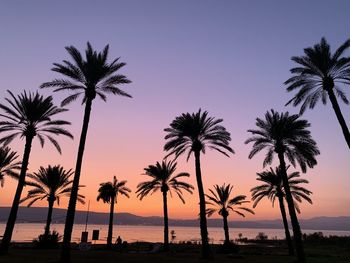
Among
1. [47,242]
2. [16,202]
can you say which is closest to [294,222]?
[16,202]

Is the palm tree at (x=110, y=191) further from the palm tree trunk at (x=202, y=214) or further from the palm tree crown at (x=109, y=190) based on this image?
the palm tree trunk at (x=202, y=214)

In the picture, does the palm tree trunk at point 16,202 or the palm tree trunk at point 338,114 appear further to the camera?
the palm tree trunk at point 16,202

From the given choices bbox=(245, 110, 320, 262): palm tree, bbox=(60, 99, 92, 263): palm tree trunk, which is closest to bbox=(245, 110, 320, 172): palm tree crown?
bbox=(245, 110, 320, 262): palm tree

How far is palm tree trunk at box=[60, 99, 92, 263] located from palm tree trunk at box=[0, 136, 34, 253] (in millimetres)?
6627

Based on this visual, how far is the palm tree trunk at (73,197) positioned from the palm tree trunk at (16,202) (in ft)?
21.7

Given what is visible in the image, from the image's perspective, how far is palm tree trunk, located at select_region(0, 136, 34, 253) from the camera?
2919 cm

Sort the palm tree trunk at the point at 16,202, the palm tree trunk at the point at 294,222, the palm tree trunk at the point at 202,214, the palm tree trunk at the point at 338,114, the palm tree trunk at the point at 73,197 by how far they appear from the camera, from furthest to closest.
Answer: the palm tree trunk at the point at 202,214 → the palm tree trunk at the point at 294,222 → the palm tree trunk at the point at 16,202 → the palm tree trunk at the point at 338,114 → the palm tree trunk at the point at 73,197

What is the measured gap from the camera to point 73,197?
2561 cm

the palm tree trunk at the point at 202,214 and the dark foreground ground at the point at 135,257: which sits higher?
the palm tree trunk at the point at 202,214

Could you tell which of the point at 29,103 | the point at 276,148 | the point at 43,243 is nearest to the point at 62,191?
the point at 43,243

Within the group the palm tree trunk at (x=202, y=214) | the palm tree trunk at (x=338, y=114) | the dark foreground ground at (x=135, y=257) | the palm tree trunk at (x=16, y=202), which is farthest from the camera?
the palm tree trunk at (x=202, y=214)

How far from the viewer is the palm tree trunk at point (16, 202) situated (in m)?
29.2

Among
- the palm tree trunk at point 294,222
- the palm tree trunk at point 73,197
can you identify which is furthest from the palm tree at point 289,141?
the palm tree trunk at point 73,197

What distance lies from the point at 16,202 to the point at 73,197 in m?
7.95
